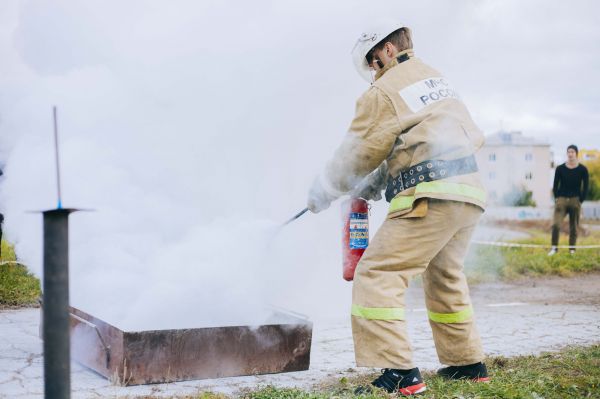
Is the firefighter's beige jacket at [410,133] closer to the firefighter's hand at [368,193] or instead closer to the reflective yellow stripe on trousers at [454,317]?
the firefighter's hand at [368,193]

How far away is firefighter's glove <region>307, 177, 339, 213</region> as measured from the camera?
372 centimetres

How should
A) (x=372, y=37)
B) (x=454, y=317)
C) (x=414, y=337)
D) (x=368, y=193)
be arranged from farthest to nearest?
(x=414, y=337) < (x=368, y=193) < (x=454, y=317) < (x=372, y=37)

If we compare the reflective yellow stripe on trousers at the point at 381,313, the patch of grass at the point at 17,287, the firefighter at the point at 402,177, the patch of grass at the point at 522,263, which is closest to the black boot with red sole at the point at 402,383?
the firefighter at the point at 402,177

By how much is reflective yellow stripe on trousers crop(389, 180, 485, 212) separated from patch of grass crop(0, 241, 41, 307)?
12.6 ft

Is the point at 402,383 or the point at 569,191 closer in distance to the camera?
the point at 402,383

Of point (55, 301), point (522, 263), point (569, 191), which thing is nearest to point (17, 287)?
point (55, 301)

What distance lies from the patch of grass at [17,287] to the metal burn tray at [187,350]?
2.25 m

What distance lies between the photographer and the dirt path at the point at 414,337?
139 inches

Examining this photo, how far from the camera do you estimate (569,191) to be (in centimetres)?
1129

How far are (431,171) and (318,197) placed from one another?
2.25 ft

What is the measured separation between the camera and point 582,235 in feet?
53.0

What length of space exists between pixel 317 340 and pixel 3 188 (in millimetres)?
2424

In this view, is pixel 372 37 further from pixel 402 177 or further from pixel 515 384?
pixel 515 384

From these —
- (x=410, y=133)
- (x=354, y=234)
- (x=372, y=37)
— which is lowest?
(x=354, y=234)
